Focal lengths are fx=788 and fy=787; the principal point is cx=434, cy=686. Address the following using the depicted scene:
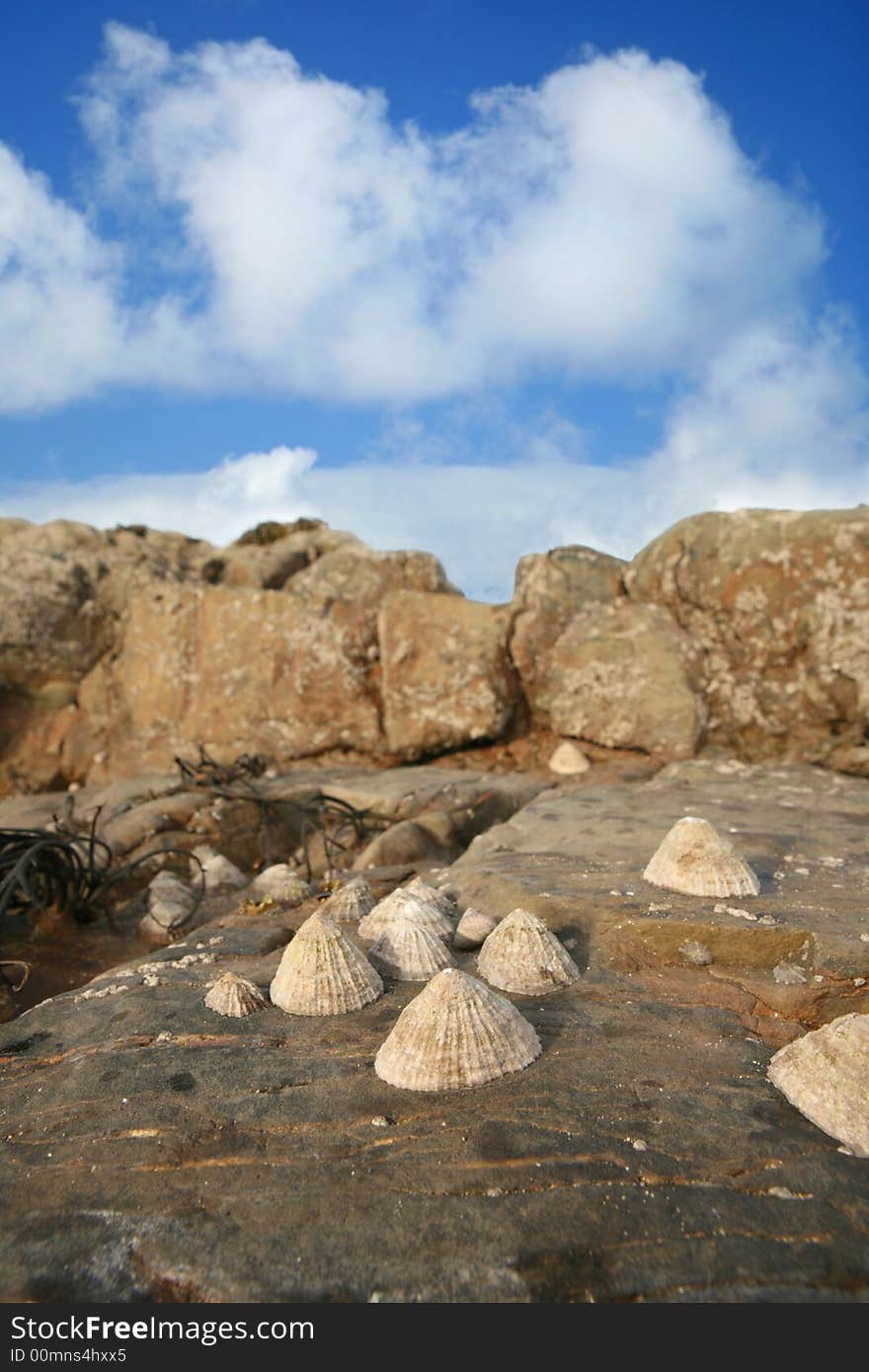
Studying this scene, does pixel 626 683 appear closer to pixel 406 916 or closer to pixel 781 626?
pixel 781 626

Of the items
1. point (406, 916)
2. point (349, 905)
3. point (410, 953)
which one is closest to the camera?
point (410, 953)

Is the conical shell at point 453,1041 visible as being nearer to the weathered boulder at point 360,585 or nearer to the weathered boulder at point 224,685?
the weathered boulder at point 224,685

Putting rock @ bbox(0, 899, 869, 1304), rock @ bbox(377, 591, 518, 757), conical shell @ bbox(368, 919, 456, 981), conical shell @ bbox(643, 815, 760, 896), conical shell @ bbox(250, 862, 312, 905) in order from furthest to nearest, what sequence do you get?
rock @ bbox(377, 591, 518, 757) < conical shell @ bbox(250, 862, 312, 905) < conical shell @ bbox(643, 815, 760, 896) < conical shell @ bbox(368, 919, 456, 981) < rock @ bbox(0, 899, 869, 1304)

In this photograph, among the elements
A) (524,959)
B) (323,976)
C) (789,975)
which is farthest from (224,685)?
(789,975)

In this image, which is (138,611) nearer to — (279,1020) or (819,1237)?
(279,1020)

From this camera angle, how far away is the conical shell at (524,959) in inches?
104

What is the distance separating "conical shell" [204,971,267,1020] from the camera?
2.63 meters

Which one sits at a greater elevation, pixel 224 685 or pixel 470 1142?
A: pixel 224 685

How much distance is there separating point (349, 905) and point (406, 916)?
711mm

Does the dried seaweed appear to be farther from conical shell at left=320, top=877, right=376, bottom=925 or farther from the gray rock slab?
the gray rock slab

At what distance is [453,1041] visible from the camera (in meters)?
2.10

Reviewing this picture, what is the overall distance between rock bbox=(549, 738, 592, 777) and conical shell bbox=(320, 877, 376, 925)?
355 cm

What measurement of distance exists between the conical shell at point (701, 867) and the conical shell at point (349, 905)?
131cm

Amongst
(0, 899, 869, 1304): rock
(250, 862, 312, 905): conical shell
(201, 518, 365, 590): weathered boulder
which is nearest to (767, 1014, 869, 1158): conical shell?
(0, 899, 869, 1304): rock
